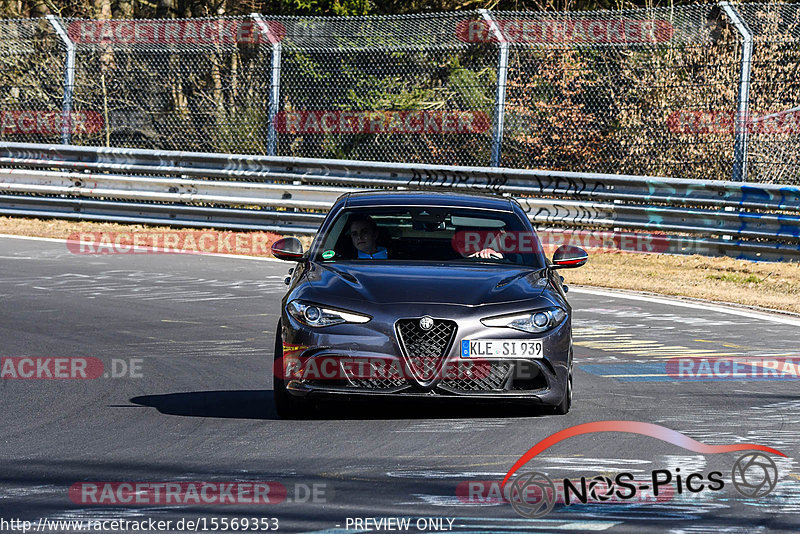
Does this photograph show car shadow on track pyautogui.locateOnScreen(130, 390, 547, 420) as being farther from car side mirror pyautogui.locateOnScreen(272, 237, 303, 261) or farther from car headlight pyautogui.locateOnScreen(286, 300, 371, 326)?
car side mirror pyautogui.locateOnScreen(272, 237, 303, 261)

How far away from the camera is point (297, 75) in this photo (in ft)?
63.2

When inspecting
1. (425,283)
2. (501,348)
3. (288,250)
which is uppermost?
(288,250)

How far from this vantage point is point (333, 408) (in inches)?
311

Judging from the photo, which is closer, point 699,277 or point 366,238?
point 366,238

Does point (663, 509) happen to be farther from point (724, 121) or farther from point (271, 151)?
point (271, 151)

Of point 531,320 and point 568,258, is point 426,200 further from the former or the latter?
point 531,320

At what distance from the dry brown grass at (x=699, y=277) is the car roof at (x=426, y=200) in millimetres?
5087

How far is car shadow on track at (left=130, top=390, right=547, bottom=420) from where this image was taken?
7.62 meters

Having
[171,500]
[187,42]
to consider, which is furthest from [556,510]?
[187,42]

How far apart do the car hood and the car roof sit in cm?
83

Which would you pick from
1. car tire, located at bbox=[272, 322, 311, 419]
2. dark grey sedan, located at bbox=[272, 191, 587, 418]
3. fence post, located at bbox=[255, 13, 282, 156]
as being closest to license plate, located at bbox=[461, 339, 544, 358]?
dark grey sedan, located at bbox=[272, 191, 587, 418]

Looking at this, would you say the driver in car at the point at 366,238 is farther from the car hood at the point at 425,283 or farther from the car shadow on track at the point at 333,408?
the car shadow on track at the point at 333,408

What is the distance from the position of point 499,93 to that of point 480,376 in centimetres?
1033

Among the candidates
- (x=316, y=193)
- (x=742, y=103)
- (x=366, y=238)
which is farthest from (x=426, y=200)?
(x=316, y=193)
